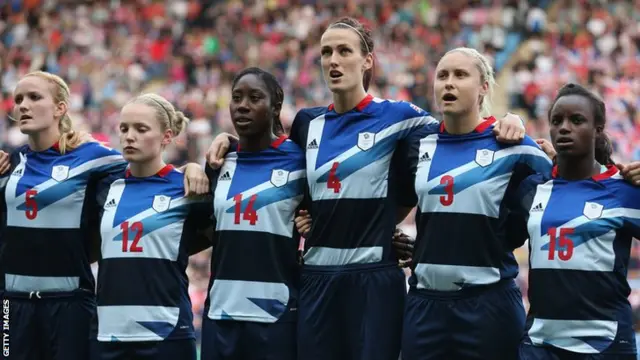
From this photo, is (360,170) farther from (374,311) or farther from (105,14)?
(105,14)

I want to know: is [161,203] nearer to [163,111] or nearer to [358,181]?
[163,111]

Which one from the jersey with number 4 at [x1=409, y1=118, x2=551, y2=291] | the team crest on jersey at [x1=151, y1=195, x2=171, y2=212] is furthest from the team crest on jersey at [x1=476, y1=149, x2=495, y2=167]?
the team crest on jersey at [x1=151, y1=195, x2=171, y2=212]

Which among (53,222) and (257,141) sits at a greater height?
(257,141)

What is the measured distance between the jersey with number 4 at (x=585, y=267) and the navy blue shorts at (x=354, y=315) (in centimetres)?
80

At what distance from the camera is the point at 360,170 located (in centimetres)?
704

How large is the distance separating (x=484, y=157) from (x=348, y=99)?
2.96 ft

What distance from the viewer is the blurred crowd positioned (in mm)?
19672

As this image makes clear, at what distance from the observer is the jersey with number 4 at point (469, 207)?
22.1ft

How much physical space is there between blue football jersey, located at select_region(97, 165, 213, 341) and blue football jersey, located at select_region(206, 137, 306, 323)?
8.2 inches

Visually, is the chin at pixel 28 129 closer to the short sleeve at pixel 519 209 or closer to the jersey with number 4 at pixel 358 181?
the jersey with number 4 at pixel 358 181

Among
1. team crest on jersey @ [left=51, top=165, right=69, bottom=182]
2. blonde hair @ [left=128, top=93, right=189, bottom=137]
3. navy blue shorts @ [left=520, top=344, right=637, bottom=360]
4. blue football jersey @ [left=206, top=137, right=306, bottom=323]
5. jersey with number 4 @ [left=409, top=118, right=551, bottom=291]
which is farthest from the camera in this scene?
team crest on jersey @ [left=51, top=165, right=69, bottom=182]

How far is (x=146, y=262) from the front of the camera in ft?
23.7

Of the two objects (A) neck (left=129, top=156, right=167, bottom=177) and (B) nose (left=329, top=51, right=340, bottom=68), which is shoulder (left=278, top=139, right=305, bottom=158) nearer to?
(B) nose (left=329, top=51, right=340, bottom=68)

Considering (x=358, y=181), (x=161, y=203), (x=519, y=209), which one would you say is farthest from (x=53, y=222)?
→ (x=519, y=209)
